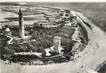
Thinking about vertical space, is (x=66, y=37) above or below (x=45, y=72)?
above

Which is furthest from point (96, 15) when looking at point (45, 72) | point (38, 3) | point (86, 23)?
point (45, 72)

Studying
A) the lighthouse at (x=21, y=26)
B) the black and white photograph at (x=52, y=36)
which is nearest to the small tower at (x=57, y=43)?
the black and white photograph at (x=52, y=36)

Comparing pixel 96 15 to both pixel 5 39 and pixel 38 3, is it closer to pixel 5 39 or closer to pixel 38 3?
pixel 38 3

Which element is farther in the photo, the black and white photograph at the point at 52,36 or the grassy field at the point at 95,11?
the grassy field at the point at 95,11

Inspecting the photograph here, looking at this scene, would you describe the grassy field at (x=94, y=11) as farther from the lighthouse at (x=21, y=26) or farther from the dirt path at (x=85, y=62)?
the lighthouse at (x=21, y=26)

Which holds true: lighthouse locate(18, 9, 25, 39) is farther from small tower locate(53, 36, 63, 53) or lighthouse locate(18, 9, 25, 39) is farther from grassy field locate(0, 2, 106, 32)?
grassy field locate(0, 2, 106, 32)

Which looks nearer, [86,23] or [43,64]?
[43,64]

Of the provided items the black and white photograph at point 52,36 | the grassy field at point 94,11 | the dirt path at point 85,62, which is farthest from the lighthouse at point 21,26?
the grassy field at point 94,11

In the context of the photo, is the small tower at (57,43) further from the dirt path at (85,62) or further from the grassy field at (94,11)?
the grassy field at (94,11)

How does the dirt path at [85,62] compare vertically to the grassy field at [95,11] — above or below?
below
